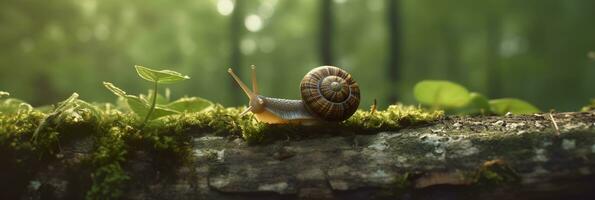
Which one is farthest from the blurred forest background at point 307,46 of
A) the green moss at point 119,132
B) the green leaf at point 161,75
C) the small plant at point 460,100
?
the small plant at point 460,100

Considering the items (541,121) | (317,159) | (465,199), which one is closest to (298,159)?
(317,159)

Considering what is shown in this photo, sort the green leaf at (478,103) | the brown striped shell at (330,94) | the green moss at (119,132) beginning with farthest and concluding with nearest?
the green leaf at (478,103) → the brown striped shell at (330,94) → the green moss at (119,132)

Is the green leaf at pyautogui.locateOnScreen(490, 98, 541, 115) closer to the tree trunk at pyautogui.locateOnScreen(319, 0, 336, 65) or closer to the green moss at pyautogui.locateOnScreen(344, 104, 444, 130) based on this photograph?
the green moss at pyautogui.locateOnScreen(344, 104, 444, 130)

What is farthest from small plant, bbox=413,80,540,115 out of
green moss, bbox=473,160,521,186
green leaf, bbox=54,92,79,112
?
green leaf, bbox=54,92,79,112

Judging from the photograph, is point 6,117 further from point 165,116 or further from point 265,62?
point 265,62

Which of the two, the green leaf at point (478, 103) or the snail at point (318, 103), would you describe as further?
the green leaf at point (478, 103)

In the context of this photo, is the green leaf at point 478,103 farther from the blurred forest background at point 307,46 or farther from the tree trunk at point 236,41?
the tree trunk at point 236,41

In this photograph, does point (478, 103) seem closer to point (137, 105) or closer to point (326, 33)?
point (137, 105)
